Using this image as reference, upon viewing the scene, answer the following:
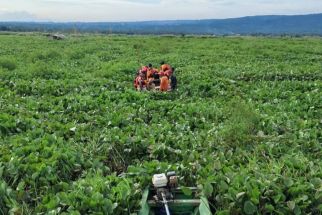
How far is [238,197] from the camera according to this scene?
4484 mm

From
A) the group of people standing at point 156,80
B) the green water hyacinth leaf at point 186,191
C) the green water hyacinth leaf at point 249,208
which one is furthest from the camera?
the group of people standing at point 156,80

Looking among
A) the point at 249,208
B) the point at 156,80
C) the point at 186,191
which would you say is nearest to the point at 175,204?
the point at 186,191

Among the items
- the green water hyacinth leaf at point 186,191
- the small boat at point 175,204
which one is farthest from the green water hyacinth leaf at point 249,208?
the green water hyacinth leaf at point 186,191

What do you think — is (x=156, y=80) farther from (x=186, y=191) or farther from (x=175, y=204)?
(x=175, y=204)

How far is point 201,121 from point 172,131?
93 cm

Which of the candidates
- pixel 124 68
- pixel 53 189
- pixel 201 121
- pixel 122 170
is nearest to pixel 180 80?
pixel 124 68

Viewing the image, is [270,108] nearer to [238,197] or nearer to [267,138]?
[267,138]

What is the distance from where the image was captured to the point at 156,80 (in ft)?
44.7

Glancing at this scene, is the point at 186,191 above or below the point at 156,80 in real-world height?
above

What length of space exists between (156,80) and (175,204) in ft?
29.8

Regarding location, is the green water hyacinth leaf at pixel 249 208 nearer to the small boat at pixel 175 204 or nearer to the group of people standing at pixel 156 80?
the small boat at pixel 175 204

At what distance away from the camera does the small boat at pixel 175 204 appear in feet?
15.1

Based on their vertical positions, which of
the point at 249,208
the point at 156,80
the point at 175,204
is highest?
the point at 249,208

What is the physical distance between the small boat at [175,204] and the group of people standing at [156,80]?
8.05 metres
